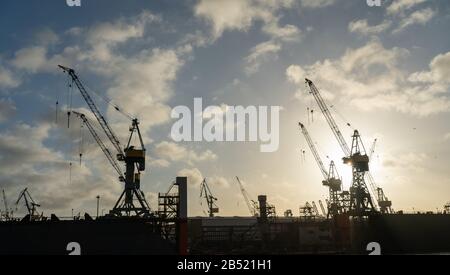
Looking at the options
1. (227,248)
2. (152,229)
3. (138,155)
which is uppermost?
(138,155)

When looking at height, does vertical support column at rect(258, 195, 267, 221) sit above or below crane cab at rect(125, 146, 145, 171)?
below

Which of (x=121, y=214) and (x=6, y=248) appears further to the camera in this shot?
(x=121, y=214)

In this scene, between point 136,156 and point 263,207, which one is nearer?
point 136,156

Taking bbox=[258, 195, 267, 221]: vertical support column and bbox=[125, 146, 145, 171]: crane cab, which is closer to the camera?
bbox=[125, 146, 145, 171]: crane cab

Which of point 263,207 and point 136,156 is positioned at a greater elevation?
point 136,156

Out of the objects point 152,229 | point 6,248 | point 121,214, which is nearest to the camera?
point 6,248
